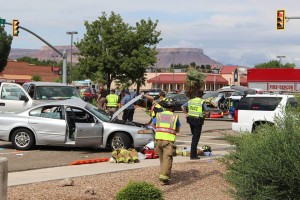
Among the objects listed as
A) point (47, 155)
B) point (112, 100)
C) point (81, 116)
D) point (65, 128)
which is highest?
point (112, 100)

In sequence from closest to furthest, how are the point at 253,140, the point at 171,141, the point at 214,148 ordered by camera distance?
the point at 253,140, the point at 171,141, the point at 214,148

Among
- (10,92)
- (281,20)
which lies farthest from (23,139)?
(281,20)

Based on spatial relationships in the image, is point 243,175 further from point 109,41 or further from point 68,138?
point 109,41

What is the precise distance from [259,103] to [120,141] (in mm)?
5185

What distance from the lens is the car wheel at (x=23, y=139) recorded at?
45.1 ft

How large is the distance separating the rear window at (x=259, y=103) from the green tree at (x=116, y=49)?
26.5 metres

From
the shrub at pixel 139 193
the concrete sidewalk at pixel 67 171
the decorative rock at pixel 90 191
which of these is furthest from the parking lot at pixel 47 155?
the shrub at pixel 139 193

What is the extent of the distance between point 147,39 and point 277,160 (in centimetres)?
3964

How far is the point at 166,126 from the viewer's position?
9.26m

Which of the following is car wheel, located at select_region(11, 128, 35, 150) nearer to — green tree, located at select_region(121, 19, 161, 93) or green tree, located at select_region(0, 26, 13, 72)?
green tree, located at select_region(121, 19, 161, 93)

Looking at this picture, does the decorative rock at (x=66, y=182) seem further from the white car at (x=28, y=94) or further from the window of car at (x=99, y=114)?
the white car at (x=28, y=94)

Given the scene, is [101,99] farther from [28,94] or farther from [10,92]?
[10,92]

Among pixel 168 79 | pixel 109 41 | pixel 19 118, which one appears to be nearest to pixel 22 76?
pixel 168 79

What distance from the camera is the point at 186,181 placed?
9352mm
